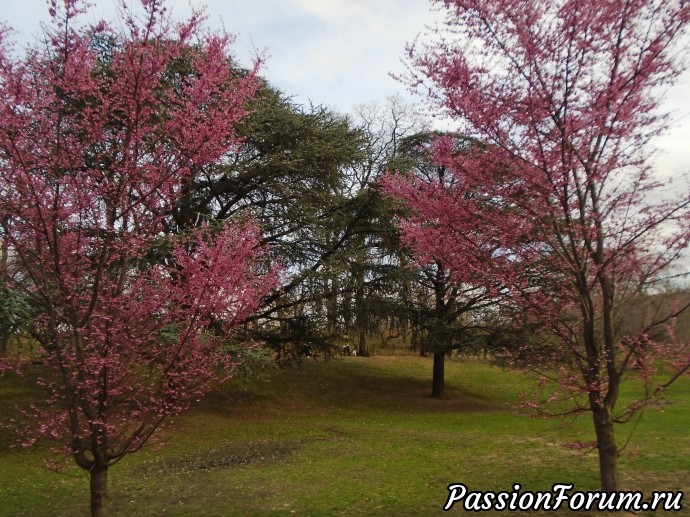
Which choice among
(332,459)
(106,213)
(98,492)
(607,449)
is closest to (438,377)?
(332,459)

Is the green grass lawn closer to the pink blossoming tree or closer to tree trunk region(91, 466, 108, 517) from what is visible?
tree trunk region(91, 466, 108, 517)

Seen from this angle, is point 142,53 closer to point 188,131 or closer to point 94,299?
point 188,131

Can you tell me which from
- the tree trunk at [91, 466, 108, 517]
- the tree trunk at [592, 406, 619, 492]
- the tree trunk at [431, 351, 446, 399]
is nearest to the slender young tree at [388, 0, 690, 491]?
the tree trunk at [592, 406, 619, 492]

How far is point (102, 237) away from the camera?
14.1ft

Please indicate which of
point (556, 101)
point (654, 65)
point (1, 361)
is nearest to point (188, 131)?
point (1, 361)

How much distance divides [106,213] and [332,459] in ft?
22.3

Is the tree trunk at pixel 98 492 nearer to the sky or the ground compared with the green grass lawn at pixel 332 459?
nearer to the sky

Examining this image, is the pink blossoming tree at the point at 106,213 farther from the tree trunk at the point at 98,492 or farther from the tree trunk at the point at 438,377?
the tree trunk at the point at 438,377

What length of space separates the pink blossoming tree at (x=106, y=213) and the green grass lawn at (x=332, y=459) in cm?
269

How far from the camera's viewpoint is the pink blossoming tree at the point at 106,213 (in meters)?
3.89

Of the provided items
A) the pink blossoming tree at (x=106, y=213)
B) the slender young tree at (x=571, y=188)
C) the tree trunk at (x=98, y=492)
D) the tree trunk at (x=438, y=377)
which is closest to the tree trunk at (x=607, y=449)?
the slender young tree at (x=571, y=188)

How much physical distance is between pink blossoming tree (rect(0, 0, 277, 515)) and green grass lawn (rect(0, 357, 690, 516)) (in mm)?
2694

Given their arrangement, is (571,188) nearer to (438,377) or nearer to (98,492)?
(98,492)

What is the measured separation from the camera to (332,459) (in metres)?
9.36
